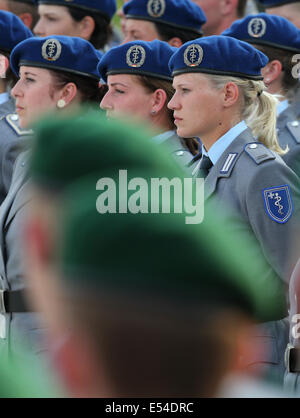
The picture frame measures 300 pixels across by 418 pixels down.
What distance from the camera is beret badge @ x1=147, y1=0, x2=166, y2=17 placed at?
5.93 m

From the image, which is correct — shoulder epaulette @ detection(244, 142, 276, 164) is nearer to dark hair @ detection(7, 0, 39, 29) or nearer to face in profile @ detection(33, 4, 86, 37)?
face in profile @ detection(33, 4, 86, 37)

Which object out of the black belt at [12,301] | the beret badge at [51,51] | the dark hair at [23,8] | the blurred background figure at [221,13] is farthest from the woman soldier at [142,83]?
the dark hair at [23,8]

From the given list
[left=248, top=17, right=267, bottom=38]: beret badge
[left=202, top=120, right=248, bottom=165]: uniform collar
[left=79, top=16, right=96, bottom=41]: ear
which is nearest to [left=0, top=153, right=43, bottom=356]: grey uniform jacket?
[left=202, top=120, right=248, bottom=165]: uniform collar

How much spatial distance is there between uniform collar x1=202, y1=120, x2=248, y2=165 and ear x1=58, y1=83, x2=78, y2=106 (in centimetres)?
98

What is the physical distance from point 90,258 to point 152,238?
89 millimetres

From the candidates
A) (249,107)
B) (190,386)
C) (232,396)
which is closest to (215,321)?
(190,386)

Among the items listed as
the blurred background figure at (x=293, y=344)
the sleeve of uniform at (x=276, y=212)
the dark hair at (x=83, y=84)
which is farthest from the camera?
the dark hair at (x=83, y=84)

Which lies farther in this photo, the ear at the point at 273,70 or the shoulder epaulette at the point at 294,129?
the ear at the point at 273,70

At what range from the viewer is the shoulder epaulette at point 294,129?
4.93 m

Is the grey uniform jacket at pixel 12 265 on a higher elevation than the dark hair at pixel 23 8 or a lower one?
lower

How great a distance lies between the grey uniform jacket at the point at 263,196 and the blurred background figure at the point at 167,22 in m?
2.25

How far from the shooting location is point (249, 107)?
4.00 metres

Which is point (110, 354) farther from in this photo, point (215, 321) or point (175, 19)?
point (175, 19)

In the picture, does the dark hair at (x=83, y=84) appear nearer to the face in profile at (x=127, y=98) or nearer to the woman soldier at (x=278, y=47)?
the face in profile at (x=127, y=98)
